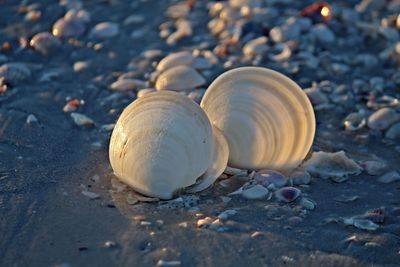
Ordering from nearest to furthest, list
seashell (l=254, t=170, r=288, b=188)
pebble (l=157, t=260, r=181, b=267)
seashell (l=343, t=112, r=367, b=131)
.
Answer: pebble (l=157, t=260, r=181, b=267) → seashell (l=254, t=170, r=288, b=188) → seashell (l=343, t=112, r=367, b=131)

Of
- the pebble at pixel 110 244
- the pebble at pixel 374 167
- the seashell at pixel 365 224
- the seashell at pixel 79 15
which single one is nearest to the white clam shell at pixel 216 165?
the pebble at pixel 110 244

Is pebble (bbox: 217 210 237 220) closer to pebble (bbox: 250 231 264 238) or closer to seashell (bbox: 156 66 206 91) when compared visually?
pebble (bbox: 250 231 264 238)

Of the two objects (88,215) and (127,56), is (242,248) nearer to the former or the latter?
(88,215)

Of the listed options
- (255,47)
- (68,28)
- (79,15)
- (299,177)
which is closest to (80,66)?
(68,28)

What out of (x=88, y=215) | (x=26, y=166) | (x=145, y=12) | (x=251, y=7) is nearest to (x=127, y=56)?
(x=145, y=12)

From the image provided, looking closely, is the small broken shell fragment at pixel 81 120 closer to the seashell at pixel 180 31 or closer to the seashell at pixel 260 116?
the seashell at pixel 260 116

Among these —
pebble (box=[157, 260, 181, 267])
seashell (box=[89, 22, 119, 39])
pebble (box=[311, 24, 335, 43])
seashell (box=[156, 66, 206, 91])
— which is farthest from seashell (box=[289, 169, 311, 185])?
seashell (box=[89, 22, 119, 39])
